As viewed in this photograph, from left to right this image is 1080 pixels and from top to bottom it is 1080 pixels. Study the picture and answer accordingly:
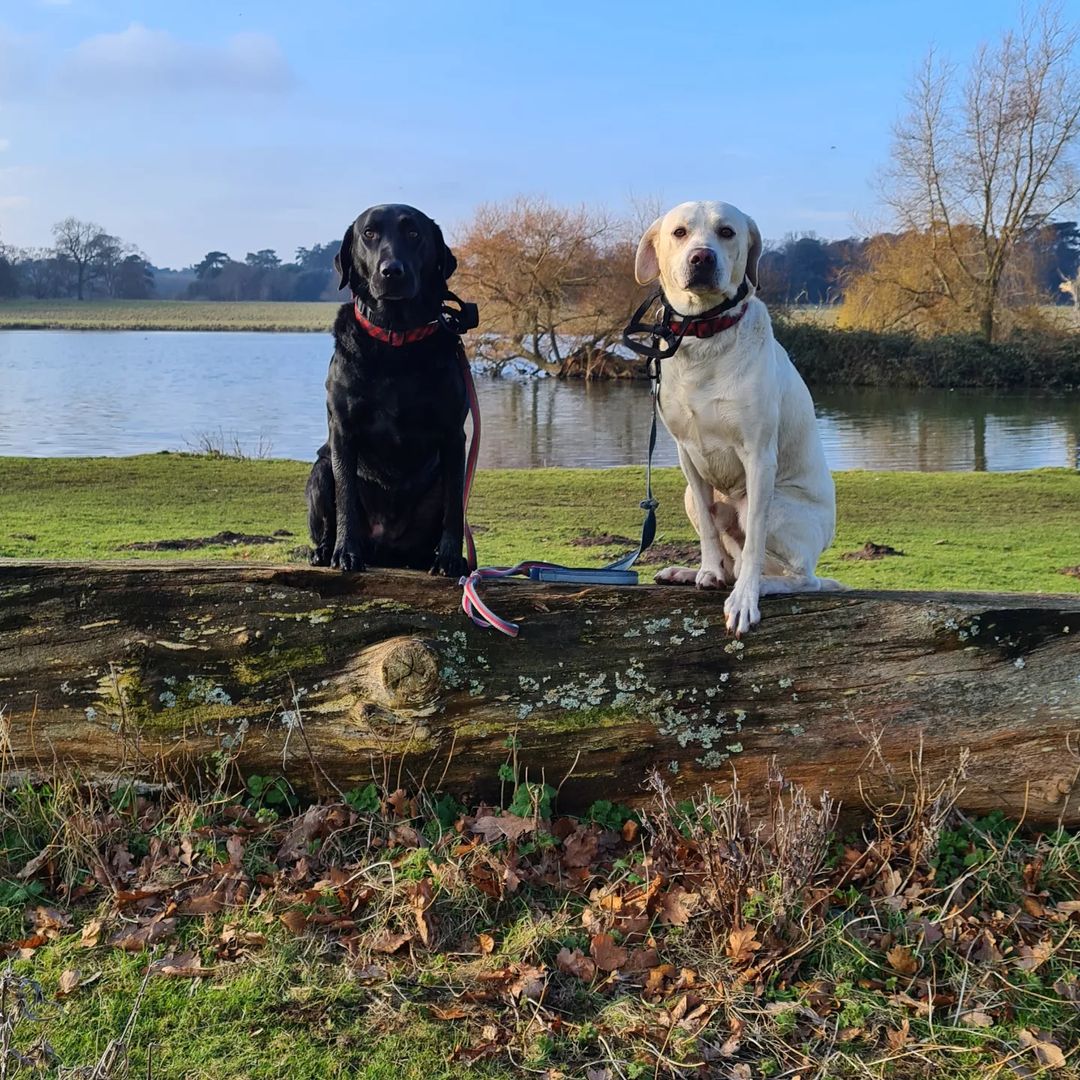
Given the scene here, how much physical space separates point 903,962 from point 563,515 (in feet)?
28.4

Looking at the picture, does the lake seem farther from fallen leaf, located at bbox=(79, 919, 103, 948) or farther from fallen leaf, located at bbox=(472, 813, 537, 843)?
fallen leaf, located at bbox=(79, 919, 103, 948)

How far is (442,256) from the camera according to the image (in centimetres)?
432

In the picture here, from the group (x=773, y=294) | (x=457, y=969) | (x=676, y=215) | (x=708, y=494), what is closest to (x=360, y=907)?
(x=457, y=969)

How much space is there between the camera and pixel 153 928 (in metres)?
3.08

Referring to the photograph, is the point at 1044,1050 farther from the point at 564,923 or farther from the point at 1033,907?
the point at 564,923

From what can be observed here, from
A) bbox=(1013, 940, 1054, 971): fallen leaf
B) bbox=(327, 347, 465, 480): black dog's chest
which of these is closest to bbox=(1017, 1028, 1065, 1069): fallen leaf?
bbox=(1013, 940, 1054, 971): fallen leaf

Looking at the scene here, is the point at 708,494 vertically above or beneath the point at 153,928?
above

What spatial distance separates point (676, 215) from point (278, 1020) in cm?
297

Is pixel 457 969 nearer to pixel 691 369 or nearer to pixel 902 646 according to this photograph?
pixel 902 646

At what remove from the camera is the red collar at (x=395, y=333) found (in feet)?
13.0

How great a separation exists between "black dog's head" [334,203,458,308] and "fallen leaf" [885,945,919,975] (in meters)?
2.89

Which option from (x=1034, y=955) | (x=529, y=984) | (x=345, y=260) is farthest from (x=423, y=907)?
(x=345, y=260)

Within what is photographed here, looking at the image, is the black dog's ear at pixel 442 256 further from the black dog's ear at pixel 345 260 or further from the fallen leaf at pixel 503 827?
the fallen leaf at pixel 503 827

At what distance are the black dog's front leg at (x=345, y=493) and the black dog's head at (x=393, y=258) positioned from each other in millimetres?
569
